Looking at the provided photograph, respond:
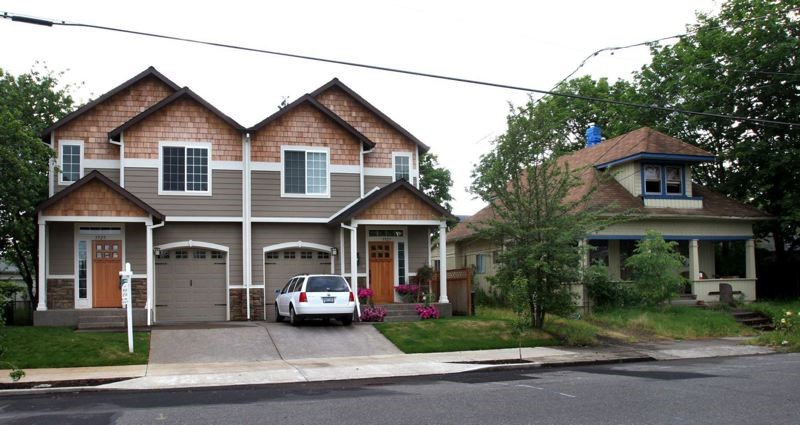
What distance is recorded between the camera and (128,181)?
78.1ft

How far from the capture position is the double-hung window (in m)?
24.3

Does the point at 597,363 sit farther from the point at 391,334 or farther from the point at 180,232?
the point at 180,232

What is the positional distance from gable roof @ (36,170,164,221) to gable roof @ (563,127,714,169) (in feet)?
54.0

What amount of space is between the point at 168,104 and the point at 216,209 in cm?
384

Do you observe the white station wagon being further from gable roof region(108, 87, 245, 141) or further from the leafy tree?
the leafy tree

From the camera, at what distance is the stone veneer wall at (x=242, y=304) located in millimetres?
24547

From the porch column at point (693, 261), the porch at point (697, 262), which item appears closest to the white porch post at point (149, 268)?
the porch at point (697, 262)

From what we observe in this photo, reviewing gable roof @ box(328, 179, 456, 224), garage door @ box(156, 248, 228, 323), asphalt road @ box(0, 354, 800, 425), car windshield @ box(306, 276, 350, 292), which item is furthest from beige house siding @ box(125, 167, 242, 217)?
asphalt road @ box(0, 354, 800, 425)

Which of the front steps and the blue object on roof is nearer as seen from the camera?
the front steps

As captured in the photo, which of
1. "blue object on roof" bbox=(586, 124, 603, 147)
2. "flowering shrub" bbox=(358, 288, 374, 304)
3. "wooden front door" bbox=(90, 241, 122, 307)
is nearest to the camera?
"wooden front door" bbox=(90, 241, 122, 307)

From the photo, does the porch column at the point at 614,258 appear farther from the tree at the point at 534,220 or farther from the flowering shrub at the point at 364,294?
the flowering shrub at the point at 364,294

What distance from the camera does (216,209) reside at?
24.5 m

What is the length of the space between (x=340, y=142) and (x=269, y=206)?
3.41 metres

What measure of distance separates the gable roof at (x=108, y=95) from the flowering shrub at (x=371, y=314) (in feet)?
33.3
